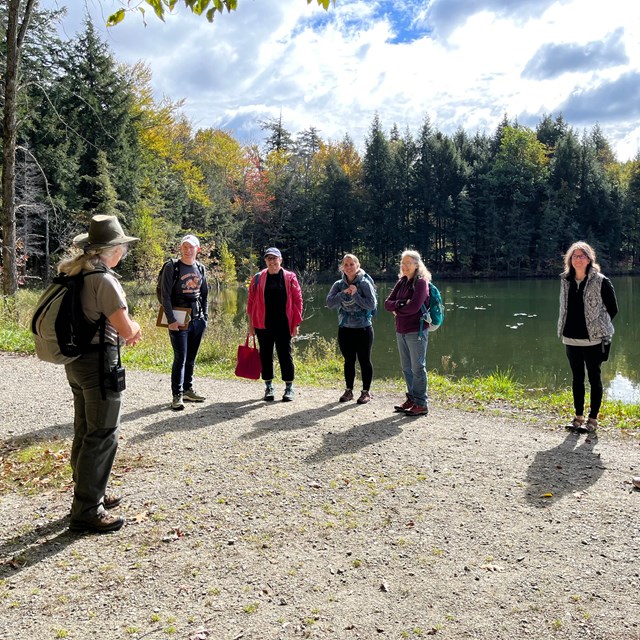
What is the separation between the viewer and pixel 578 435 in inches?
227

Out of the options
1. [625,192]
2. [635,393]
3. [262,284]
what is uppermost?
[625,192]

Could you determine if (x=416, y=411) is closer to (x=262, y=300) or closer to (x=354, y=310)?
(x=354, y=310)

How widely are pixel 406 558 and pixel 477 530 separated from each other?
0.61 m

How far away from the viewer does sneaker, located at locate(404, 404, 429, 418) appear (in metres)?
6.44

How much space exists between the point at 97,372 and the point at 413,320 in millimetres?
3877

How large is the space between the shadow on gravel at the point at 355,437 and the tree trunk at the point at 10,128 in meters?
9.23

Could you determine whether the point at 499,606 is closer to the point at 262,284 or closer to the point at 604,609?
the point at 604,609

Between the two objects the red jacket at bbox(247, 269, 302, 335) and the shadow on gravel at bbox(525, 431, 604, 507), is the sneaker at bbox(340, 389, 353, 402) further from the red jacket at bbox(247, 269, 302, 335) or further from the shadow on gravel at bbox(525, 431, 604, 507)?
the shadow on gravel at bbox(525, 431, 604, 507)

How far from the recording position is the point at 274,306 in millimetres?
6820

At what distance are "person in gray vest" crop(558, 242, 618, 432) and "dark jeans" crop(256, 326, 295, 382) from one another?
3.23 metres

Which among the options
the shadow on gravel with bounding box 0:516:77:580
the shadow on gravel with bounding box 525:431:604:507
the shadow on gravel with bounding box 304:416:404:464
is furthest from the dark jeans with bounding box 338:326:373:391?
the shadow on gravel with bounding box 0:516:77:580

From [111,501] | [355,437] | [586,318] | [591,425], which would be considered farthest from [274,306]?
[591,425]

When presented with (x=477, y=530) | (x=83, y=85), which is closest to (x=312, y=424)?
(x=477, y=530)

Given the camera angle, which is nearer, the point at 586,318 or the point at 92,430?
the point at 92,430
